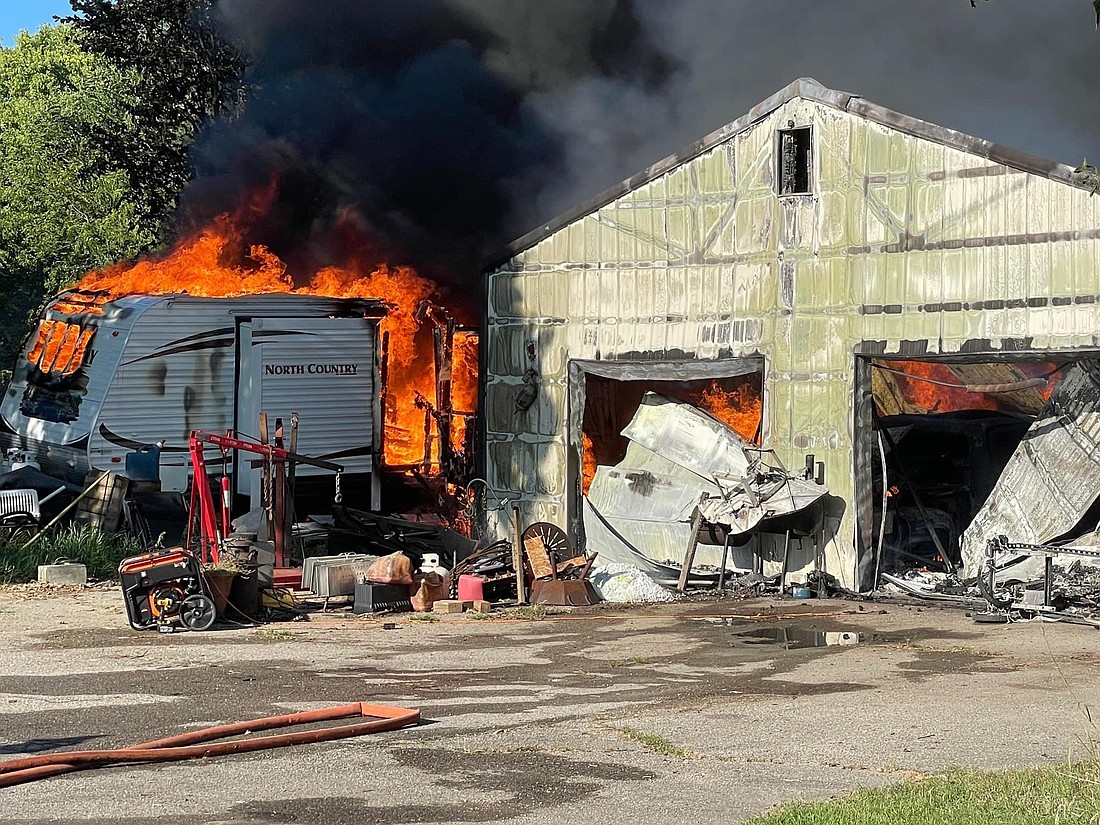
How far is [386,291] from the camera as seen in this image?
28.0 metres

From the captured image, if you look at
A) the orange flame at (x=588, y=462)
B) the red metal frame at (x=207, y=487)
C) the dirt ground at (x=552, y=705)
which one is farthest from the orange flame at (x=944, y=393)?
the red metal frame at (x=207, y=487)

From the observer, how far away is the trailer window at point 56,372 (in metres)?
22.0

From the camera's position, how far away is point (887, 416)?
23.2m

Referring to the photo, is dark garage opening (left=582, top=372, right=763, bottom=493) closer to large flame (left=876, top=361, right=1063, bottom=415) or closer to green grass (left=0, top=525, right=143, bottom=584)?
large flame (left=876, top=361, right=1063, bottom=415)

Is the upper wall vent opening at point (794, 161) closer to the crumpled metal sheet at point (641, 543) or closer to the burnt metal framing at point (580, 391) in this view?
the burnt metal framing at point (580, 391)

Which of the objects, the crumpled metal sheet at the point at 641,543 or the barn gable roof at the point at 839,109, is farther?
the crumpled metal sheet at the point at 641,543

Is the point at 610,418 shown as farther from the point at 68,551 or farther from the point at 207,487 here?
the point at 68,551

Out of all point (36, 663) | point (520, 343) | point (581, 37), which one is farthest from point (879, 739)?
point (581, 37)

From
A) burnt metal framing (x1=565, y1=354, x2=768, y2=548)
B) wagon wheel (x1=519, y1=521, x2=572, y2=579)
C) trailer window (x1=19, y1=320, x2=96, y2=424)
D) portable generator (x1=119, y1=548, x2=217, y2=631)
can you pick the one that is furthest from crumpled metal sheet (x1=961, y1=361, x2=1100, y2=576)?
trailer window (x1=19, y1=320, x2=96, y2=424)

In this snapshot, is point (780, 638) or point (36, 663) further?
point (780, 638)

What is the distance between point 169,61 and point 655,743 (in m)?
33.5

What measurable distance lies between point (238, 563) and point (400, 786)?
29.4 feet

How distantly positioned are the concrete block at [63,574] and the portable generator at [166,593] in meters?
3.88

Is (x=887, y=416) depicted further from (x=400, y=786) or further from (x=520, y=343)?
(x=400, y=786)
